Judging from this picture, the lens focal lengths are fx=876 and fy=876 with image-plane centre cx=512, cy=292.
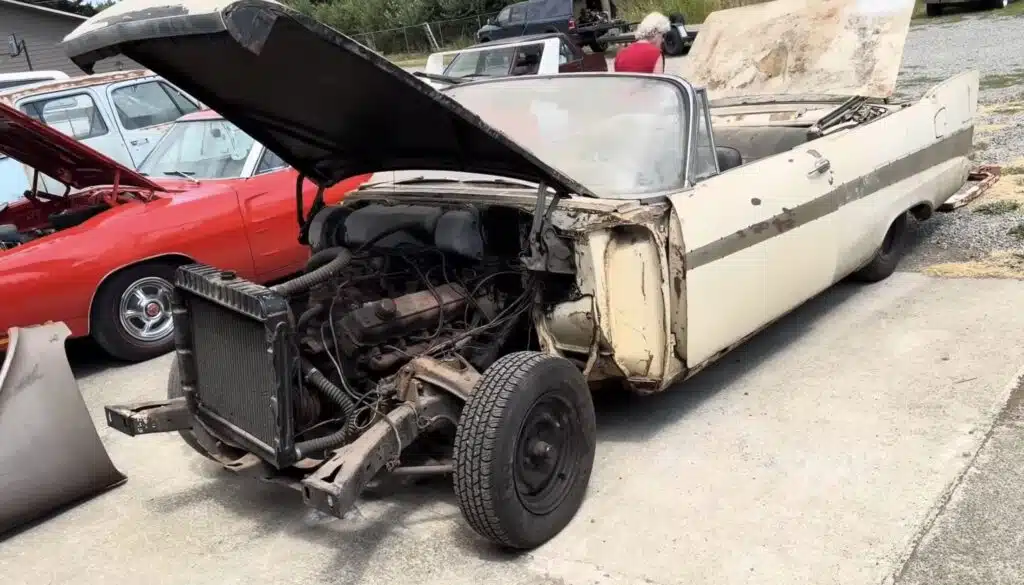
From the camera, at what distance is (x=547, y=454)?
331 cm

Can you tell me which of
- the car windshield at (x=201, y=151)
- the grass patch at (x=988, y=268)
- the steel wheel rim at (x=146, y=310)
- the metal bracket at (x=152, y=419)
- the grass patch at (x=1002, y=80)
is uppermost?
the car windshield at (x=201, y=151)

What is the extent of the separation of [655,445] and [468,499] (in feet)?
4.01

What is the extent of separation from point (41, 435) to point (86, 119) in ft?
21.6

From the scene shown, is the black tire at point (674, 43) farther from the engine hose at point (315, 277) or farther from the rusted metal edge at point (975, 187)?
the engine hose at point (315, 277)

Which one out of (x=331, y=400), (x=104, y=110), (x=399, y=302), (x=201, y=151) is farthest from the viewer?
(x=104, y=110)

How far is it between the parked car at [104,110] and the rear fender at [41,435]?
565 cm

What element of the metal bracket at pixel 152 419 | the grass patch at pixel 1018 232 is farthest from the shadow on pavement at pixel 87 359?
the grass patch at pixel 1018 232

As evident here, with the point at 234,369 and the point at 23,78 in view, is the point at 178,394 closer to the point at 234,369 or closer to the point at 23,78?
the point at 234,369

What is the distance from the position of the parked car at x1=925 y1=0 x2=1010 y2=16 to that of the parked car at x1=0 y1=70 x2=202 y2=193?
63.3ft

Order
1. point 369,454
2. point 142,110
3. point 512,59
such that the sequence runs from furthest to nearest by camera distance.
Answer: point 512,59
point 142,110
point 369,454

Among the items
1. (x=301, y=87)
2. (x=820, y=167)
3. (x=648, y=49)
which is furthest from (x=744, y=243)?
(x=648, y=49)

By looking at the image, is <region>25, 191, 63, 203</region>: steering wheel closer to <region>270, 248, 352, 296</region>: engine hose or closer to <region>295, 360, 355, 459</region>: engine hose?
<region>270, 248, 352, 296</region>: engine hose

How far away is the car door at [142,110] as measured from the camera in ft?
30.9

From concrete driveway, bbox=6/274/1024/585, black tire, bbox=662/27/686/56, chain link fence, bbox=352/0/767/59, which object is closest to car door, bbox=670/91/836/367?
concrete driveway, bbox=6/274/1024/585
